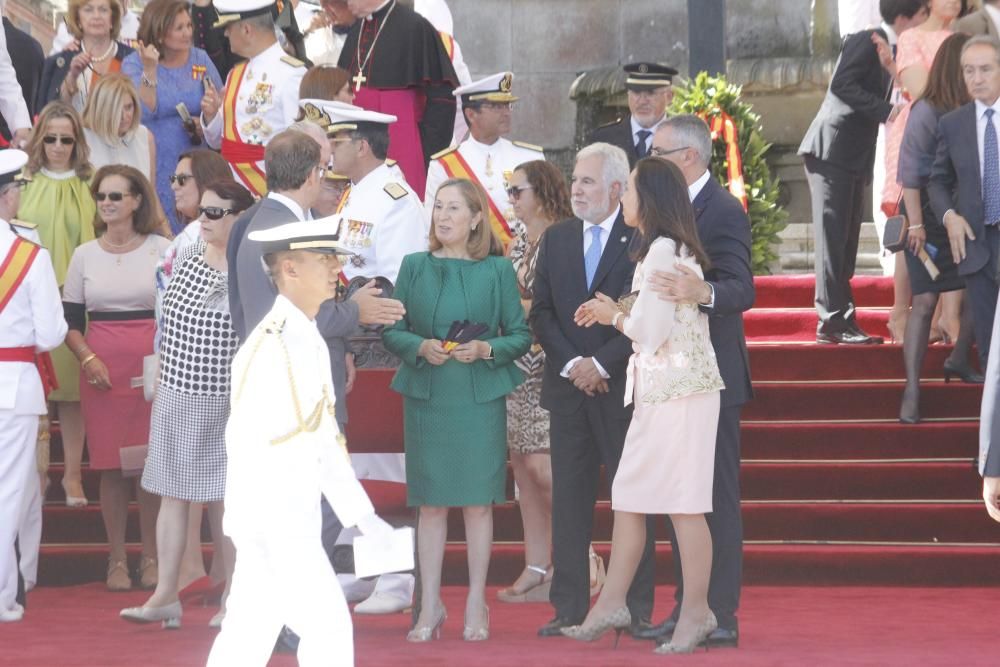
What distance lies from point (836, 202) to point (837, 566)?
2517 millimetres

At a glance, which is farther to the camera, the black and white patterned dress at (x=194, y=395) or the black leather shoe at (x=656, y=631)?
the black and white patterned dress at (x=194, y=395)

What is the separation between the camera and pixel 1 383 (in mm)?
7316

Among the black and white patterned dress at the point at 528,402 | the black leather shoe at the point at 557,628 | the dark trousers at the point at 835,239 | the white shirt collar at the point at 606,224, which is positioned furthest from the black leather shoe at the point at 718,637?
the dark trousers at the point at 835,239

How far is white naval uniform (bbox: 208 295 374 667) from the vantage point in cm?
487

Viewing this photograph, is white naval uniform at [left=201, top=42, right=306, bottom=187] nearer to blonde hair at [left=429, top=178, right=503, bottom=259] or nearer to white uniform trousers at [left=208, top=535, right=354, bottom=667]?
blonde hair at [left=429, top=178, right=503, bottom=259]

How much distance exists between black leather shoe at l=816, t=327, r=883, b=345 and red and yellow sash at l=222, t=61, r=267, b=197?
3087 millimetres

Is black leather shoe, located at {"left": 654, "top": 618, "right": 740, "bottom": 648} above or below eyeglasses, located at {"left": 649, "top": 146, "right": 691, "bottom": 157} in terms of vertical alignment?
below

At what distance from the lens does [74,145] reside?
8.79 m

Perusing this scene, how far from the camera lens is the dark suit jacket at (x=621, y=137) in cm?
877

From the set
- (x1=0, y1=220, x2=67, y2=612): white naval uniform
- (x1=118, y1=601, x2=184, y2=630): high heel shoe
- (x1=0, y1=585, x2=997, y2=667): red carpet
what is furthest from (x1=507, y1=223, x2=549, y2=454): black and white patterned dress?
(x1=0, y1=220, x2=67, y2=612): white naval uniform

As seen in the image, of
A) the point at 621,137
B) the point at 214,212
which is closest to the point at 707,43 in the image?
the point at 621,137

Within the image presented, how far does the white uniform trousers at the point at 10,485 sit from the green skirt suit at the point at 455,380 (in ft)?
5.34

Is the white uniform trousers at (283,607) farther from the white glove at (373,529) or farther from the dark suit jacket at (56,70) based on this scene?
the dark suit jacket at (56,70)

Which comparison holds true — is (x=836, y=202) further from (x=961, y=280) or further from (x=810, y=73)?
(x=810, y=73)
